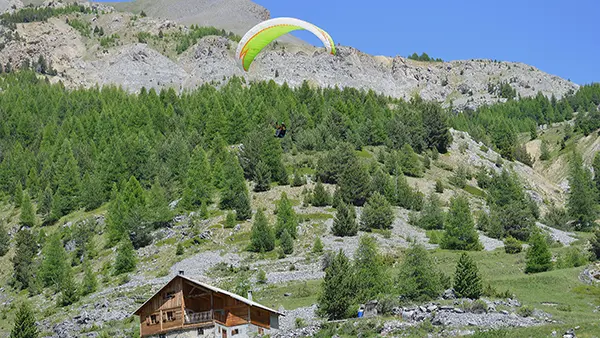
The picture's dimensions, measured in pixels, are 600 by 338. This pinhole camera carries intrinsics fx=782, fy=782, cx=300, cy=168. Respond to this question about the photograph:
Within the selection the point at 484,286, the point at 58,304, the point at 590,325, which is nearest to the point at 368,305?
the point at 484,286

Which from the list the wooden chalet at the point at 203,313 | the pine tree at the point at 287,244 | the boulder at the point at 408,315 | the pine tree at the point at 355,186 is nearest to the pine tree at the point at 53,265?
the pine tree at the point at 287,244

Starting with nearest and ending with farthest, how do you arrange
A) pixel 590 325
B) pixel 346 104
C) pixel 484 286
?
pixel 590 325 → pixel 484 286 → pixel 346 104

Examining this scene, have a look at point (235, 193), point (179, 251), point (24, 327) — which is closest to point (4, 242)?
point (235, 193)

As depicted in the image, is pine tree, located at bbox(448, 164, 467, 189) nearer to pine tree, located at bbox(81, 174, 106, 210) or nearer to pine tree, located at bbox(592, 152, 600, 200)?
pine tree, located at bbox(592, 152, 600, 200)

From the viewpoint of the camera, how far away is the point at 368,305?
54.4 m

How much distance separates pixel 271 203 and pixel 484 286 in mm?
42671

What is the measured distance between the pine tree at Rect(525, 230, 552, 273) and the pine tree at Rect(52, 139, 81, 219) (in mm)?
65620

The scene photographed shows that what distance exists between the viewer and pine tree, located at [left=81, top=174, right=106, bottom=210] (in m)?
109

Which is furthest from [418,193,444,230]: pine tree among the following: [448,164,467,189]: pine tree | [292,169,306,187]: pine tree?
[448,164,467,189]: pine tree

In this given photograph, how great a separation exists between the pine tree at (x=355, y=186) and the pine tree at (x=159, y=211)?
22.1 m

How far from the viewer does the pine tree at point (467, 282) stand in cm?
5572

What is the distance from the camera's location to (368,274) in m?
59.2

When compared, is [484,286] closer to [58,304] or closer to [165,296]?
[165,296]

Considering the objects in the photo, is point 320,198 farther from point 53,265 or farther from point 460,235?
point 53,265
